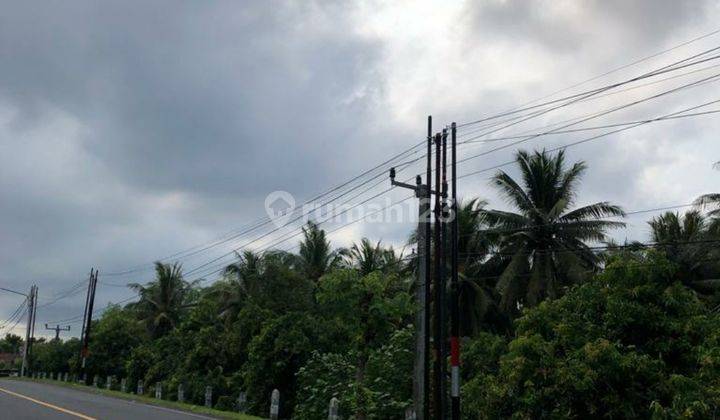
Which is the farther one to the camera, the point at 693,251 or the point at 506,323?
the point at 506,323

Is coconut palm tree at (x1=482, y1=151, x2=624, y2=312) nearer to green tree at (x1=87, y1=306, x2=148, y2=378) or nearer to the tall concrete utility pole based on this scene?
the tall concrete utility pole

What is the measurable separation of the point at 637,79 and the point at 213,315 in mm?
29498

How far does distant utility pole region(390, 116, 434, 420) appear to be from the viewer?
15.6 metres

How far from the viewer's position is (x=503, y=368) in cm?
1700

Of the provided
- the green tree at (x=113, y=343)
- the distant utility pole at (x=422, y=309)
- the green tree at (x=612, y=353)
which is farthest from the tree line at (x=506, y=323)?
the green tree at (x=113, y=343)

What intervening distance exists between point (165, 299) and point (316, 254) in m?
18.9

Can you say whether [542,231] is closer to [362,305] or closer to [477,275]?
[477,275]

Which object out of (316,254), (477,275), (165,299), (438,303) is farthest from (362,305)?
(165,299)

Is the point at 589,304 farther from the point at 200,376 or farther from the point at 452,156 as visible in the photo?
the point at 200,376

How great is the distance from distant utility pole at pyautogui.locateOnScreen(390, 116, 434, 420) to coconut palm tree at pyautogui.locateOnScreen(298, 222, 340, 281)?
21.7 metres

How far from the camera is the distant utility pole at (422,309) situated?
15.6 metres

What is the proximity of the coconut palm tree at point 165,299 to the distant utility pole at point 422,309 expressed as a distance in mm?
38291

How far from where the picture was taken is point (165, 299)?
172 feet

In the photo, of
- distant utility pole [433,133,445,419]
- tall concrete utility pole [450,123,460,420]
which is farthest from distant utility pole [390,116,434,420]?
tall concrete utility pole [450,123,460,420]
